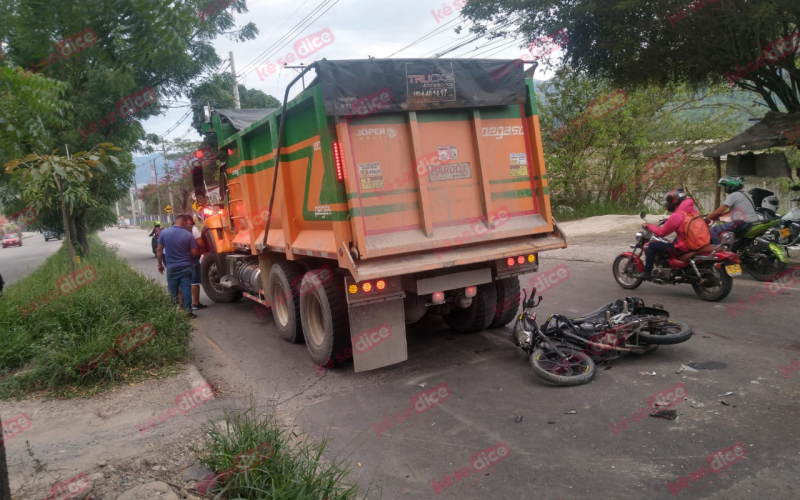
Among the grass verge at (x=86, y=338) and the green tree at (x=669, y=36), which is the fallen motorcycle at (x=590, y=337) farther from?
the green tree at (x=669, y=36)

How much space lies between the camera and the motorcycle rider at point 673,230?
7.22 meters

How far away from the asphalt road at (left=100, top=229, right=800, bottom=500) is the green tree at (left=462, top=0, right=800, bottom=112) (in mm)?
4536

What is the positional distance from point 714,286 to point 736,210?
172 centimetres

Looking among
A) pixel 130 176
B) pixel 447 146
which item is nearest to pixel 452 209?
pixel 447 146

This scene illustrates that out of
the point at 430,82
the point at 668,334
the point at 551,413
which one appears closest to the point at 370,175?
the point at 430,82

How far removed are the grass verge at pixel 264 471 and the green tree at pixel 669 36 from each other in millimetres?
8447

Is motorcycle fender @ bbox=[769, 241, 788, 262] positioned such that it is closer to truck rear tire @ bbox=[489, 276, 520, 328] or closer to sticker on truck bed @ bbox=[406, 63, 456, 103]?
truck rear tire @ bbox=[489, 276, 520, 328]

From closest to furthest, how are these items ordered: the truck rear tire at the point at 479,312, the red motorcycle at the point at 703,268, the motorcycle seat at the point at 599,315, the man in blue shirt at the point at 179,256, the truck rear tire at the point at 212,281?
1. the motorcycle seat at the point at 599,315
2. the truck rear tire at the point at 479,312
3. the red motorcycle at the point at 703,268
4. the man in blue shirt at the point at 179,256
5. the truck rear tire at the point at 212,281

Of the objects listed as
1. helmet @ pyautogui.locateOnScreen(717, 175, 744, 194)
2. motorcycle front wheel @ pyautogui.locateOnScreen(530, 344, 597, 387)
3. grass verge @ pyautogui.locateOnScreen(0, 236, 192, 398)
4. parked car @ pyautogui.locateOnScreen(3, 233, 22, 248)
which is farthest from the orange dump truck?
parked car @ pyautogui.locateOnScreen(3, 233, 22, 248)

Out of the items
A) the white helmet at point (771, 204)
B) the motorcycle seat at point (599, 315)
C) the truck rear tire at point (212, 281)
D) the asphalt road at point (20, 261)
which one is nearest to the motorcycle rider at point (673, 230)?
the white helmet at point (771, 204)

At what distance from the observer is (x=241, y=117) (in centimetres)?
831

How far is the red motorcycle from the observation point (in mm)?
6953

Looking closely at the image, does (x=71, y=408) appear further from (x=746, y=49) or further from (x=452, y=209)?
(x=746, y=49)

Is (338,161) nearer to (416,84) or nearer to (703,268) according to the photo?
(416,84)
